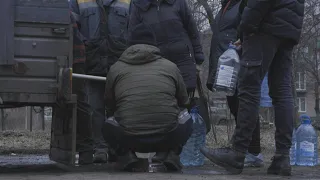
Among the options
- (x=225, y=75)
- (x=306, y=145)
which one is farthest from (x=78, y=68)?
(x=306, y=145)

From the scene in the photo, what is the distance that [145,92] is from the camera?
611cm

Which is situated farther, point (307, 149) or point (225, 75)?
point (307, 149)

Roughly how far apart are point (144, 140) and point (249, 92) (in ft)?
3.40

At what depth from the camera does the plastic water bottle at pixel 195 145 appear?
7.88m

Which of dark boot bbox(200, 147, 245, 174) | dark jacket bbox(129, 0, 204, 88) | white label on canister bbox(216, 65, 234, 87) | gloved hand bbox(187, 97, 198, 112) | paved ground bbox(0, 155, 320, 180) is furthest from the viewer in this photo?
gloved hand bbox(187, 97, 198, 112)

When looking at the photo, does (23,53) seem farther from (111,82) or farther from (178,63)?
(178,63)

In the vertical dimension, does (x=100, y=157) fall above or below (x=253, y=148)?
below

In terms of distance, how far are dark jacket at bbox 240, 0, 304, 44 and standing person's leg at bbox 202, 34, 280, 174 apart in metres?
0.09

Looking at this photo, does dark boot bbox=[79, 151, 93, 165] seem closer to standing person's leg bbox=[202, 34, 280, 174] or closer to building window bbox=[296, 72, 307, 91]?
standing person's leg bbox=[202, 34, 280, 174]

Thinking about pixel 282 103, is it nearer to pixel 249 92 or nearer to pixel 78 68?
pixel 249 92

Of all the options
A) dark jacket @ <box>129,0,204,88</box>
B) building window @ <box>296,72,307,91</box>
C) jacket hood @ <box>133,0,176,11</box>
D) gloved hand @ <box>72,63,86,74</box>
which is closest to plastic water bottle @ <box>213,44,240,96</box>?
dark jacket @ <box>129,0,204,88</box>

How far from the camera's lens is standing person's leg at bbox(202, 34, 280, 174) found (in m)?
6.06

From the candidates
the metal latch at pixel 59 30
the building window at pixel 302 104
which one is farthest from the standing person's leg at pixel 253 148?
the building window at pixel 302 104

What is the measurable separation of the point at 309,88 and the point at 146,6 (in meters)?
56.9
